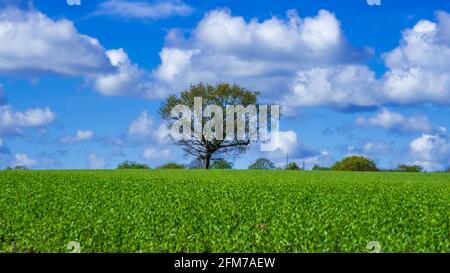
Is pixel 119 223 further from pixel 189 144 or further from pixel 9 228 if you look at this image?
pixel 189 144

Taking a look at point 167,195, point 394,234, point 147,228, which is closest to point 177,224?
point 147,228

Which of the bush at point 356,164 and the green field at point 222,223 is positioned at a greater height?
the bush at point 356,164

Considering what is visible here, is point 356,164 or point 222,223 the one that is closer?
point 222,223

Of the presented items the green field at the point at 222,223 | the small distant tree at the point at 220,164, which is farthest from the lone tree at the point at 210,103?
the green field at the point at 222,223

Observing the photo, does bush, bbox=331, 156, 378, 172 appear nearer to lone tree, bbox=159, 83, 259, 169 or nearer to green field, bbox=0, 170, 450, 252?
lone tree, bbox=159, 83, 259, 169

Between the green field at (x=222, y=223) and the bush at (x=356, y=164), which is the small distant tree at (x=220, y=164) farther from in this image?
the green field at (x=222, y=223)

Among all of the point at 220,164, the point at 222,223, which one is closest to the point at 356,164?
the point at 220,164

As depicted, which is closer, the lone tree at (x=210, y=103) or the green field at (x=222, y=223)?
the green field at (x=222, y=223)

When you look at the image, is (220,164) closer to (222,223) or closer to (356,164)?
(356,164)

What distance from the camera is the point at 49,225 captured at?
16.6 metres

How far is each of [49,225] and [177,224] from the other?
11.4 ft

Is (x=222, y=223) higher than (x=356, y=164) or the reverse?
the reverse

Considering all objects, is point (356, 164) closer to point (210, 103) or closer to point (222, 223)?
point (210, 103)
